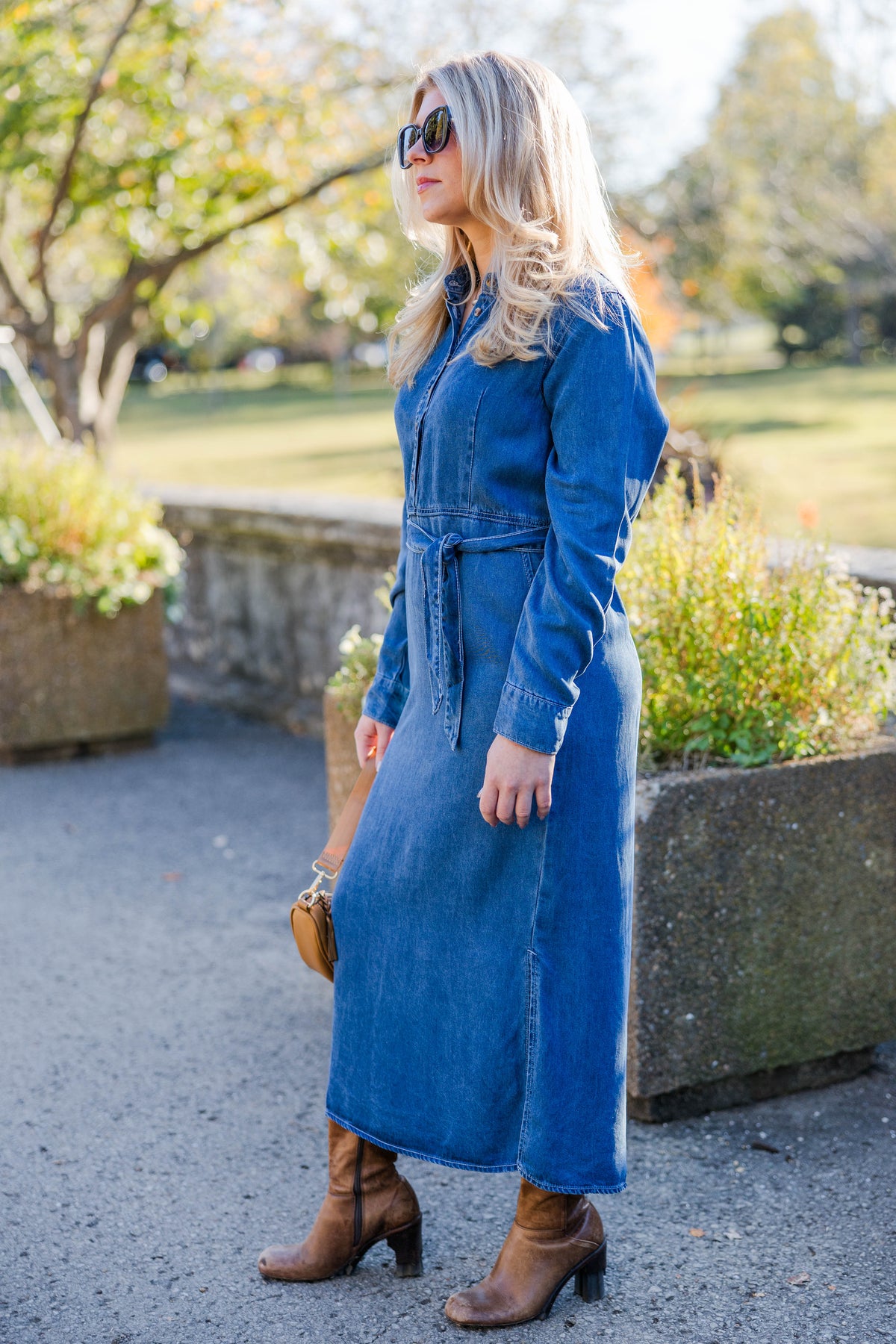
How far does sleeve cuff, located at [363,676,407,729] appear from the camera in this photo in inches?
103

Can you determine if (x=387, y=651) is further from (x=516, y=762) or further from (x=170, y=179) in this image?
(x=170, y=179)

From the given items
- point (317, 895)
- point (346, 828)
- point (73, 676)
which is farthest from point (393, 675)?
point (73, 676)

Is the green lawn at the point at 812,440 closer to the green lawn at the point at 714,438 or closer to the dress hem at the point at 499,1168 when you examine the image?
the green lawn at the point at 714,438

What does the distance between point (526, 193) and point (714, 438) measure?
6470 millimetres

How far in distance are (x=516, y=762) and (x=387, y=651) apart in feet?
1.91

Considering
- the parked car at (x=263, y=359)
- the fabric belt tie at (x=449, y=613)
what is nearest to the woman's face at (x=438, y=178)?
the fabric belt tie at (x=449, y=613)

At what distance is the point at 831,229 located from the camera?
23266 millimetres

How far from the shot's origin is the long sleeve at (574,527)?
2.09m

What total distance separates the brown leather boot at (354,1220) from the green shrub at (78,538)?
4.19m

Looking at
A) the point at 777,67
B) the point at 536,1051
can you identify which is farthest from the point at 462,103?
the point at 777,67

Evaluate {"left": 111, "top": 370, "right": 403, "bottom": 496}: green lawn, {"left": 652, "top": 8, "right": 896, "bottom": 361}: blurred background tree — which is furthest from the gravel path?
{"left": 652, "top": 8, "right": 896, "bottom": 361}: blurred background tree

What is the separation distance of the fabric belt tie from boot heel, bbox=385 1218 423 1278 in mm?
942

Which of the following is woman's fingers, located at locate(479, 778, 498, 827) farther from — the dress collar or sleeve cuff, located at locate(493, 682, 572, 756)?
the dress collar

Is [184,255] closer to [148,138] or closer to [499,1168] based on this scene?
[148,138]
